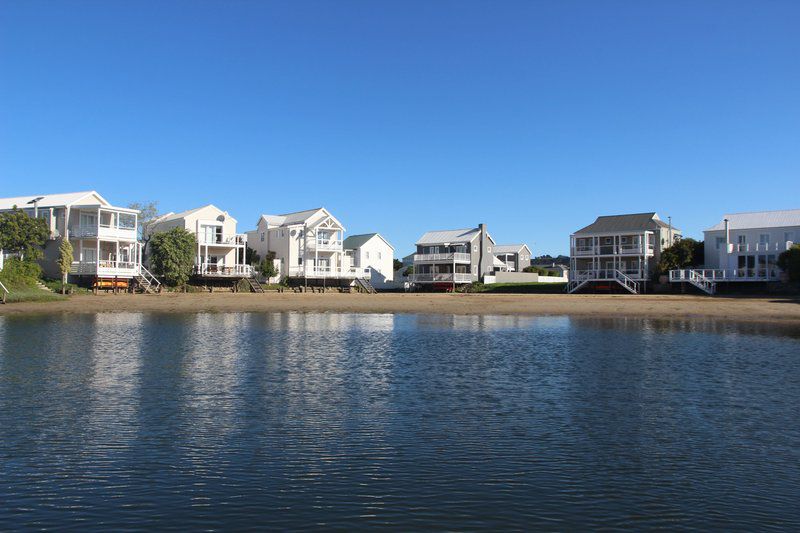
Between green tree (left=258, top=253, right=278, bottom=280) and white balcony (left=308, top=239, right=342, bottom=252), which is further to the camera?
white balcony (left=308, top=239, right=342, bottom=252)

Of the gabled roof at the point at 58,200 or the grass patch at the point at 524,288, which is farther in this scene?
the grass patch at the point at 524,288

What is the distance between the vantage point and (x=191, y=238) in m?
60.3

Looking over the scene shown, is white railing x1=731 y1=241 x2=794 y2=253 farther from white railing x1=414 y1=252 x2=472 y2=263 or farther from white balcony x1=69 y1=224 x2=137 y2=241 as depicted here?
white balcony x1=69 y1=224 x2=137 y2=241

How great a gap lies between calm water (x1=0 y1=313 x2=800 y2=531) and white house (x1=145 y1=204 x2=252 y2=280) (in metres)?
Answer: 39.1

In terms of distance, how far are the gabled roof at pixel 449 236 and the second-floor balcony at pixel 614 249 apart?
14511 mm

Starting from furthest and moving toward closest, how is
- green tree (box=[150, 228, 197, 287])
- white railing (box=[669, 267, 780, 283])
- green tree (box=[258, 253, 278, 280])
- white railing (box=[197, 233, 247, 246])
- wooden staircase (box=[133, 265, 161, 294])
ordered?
green tree (box=[258, 253, 278, 280]) < white railing (box=[197, 233, 247, 246]) < white railing (box=[669, 267, 780, 283]) < green tree (box=[150, 228, 197, 287]) < wooden staircase (box=[133, 265, 161, 294])

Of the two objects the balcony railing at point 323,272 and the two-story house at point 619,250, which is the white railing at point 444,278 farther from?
the two-story house at point 619,250

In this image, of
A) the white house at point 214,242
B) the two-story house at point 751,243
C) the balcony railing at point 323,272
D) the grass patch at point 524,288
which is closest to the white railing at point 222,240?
the white house at point 214,242

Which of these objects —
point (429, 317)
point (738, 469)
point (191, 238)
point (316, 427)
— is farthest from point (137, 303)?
point (738, 469)

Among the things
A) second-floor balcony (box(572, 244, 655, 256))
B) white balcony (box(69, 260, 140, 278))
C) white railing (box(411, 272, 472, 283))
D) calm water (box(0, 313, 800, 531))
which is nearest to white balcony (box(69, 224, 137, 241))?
white balcony (box(69, 260, 140, 278))

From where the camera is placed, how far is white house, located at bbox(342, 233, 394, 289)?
83.2 meters

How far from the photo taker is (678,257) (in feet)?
212

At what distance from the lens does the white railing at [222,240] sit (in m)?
65.3

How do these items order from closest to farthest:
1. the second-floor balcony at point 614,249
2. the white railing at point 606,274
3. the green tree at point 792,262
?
the green tree at point 792,262 → the white railing at point 606,274 → the second-floor balcony at point 614,249
